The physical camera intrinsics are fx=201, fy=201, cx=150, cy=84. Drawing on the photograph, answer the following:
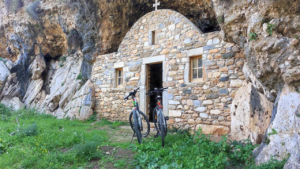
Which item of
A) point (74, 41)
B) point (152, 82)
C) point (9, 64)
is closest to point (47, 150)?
point (152, 82)

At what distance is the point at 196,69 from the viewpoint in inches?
224

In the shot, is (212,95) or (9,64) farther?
(9,64)

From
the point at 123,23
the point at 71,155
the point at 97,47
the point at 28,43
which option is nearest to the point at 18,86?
the point at 28,43

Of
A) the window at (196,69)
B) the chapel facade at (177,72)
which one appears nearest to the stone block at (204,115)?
the chapel facade at (177,72)

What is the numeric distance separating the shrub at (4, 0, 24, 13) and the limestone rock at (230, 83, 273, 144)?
34.2 feet

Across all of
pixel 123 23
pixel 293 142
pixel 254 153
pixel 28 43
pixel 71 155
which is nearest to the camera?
pixel 293 142

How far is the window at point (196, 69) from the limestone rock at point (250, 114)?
4.02ft

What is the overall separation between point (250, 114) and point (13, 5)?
11.1 m

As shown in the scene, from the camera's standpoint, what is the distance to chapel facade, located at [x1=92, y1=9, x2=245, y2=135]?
4.98 metres

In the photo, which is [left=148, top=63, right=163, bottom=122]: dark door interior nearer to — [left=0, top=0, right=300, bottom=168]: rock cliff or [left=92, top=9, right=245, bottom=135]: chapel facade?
[left=92, top=9, right=245, bottom=135]: chapel facade

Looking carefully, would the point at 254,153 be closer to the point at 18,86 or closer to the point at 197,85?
the point at 197,85

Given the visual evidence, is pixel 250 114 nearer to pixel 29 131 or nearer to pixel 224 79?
pixel 224 79

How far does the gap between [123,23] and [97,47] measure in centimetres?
145

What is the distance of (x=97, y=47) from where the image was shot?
8180mm
